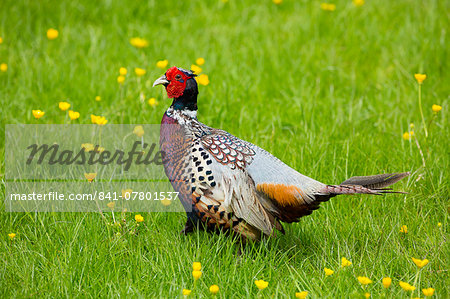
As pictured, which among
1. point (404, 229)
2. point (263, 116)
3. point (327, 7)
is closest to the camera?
point (404, 229)

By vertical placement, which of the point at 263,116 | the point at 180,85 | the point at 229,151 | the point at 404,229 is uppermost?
the point at 180,85

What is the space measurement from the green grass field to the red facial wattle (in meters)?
0.92

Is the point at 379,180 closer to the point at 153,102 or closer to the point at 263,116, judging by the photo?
the point at 263,116

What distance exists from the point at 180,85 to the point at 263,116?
1.77 meters

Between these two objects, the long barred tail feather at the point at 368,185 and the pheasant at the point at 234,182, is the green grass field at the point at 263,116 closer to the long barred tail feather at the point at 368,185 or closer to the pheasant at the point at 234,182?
the pheasant at the point at 234,182

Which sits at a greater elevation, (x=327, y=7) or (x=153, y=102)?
(x=327, y=7)

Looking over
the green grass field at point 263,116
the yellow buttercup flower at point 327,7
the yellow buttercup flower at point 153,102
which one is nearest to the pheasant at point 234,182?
the green grass field at point 263,116

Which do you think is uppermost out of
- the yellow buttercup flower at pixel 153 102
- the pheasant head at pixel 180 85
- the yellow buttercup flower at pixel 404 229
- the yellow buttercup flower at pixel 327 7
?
the yellow buttercup flower at pixel 327 7

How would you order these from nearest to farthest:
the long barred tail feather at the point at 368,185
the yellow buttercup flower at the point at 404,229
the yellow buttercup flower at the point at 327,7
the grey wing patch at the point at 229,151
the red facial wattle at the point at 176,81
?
the long barred tail feather at the point at 368,185 → the grey wing patch at the point at 229,151 → the red facial wattle at the point at 176,81 → the yellow buttercup flower at the point at 404,229 → the yellow buttercup flower at the point at 327,7

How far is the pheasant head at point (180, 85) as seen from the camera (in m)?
3.31

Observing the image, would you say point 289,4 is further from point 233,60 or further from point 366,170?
point 366,170

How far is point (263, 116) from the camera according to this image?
4.96 metres

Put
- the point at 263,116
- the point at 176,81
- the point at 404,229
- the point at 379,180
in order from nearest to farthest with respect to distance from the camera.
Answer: the point at 379,180 → the point at 176,81 → the point at 404,229 → the point at 263,116

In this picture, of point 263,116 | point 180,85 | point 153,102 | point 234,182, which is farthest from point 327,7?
point 234,182
